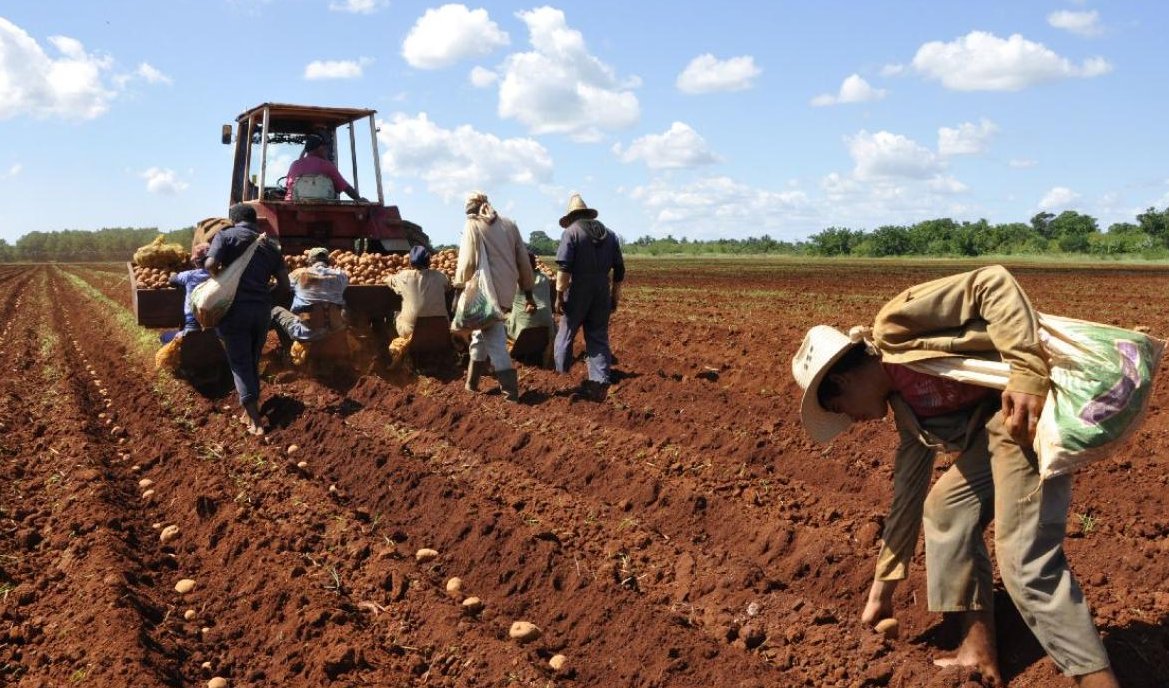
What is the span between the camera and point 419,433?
6.87m

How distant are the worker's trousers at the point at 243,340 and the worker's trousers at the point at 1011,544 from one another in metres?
5.32

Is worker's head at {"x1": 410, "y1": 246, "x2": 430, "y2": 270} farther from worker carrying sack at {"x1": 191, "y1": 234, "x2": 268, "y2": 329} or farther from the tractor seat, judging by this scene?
the tractor seat

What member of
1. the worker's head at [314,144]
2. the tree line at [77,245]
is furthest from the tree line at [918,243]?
the worker's head at [314,144]

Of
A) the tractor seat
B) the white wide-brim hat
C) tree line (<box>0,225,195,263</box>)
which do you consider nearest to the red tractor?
the tractor seat

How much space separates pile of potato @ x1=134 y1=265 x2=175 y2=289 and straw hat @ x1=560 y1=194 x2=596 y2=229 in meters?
3.56

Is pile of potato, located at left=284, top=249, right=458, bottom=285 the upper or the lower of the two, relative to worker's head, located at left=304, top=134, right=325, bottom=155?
lower

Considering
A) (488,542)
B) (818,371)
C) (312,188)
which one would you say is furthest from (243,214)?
(818,371)

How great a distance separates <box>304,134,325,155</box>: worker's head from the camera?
10.9m

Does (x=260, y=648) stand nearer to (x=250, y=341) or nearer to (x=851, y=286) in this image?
(x=250, y=341)

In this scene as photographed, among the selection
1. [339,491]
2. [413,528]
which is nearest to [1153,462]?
[413,528]

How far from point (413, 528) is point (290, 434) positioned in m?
2.36

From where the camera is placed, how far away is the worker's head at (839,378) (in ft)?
10.7

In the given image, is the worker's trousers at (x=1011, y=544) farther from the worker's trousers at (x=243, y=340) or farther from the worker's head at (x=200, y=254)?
the worker's head at (x=200, y=254)

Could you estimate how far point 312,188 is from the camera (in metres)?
10.4
